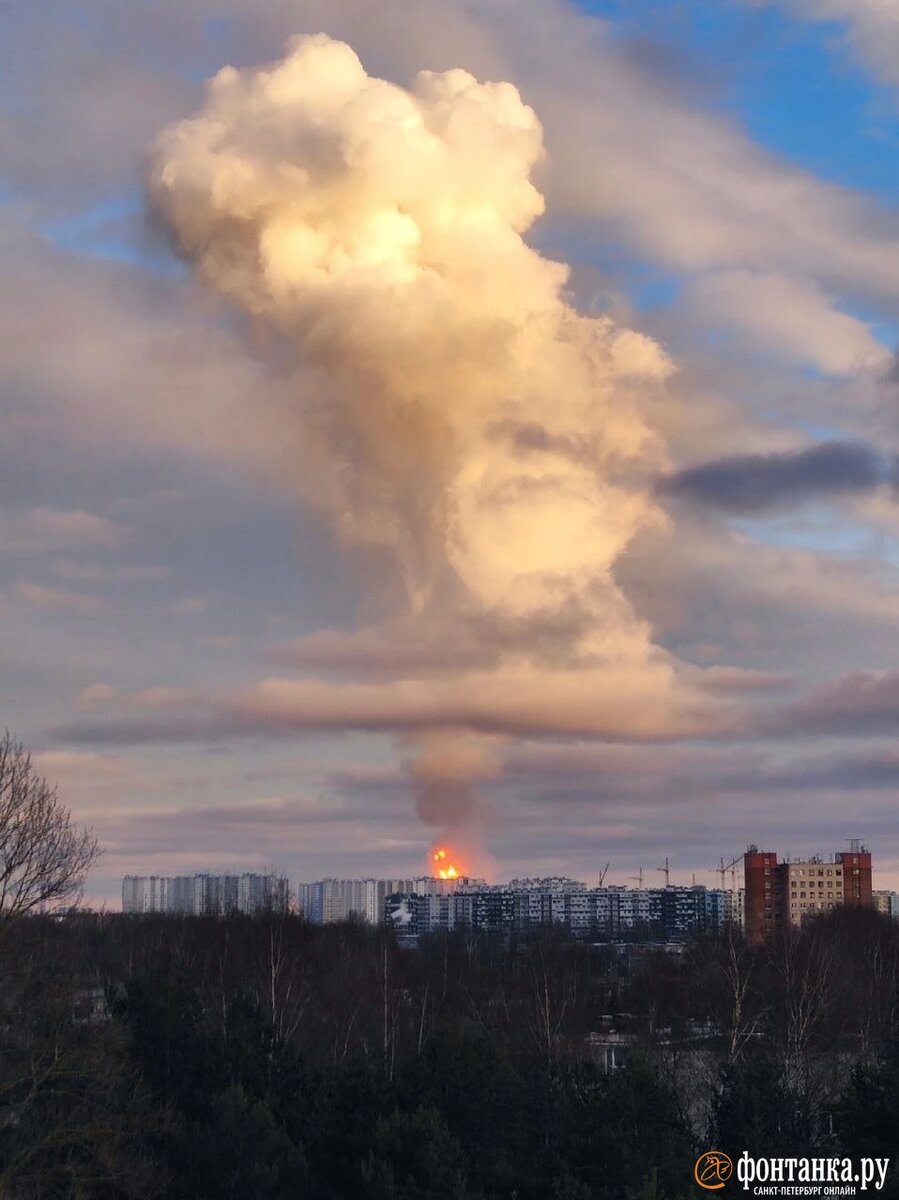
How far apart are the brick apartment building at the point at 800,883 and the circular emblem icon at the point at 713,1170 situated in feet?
401

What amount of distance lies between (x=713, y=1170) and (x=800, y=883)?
438 feet

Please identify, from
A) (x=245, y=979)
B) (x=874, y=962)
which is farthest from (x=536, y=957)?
(x=245, y=979)

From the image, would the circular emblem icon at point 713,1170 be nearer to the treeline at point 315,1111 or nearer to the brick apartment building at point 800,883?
the treeline at point 315,1111

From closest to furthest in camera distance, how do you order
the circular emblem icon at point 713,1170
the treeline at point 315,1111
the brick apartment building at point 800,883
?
1. the treeline at point 315,1111
2. the circular emblem icon at point 713,1170
3. the brick apartment building at point 800,883

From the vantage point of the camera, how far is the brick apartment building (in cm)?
14700

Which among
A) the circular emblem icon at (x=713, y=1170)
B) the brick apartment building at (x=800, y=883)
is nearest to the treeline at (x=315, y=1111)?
the circular emblem icon at (x=713, y=1170)

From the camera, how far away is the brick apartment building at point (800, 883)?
5787 inches

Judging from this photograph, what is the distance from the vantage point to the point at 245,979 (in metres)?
63.9

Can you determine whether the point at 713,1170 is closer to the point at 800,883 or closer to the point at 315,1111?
the point at 315,1111

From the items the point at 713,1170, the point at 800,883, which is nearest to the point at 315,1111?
the point at 713,1170

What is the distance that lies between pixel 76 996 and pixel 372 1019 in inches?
1268

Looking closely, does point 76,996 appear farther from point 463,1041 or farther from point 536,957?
point 536,957

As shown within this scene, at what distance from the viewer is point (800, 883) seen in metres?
152

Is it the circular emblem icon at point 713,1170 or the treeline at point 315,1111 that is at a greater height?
the treeline at point 315,1111
